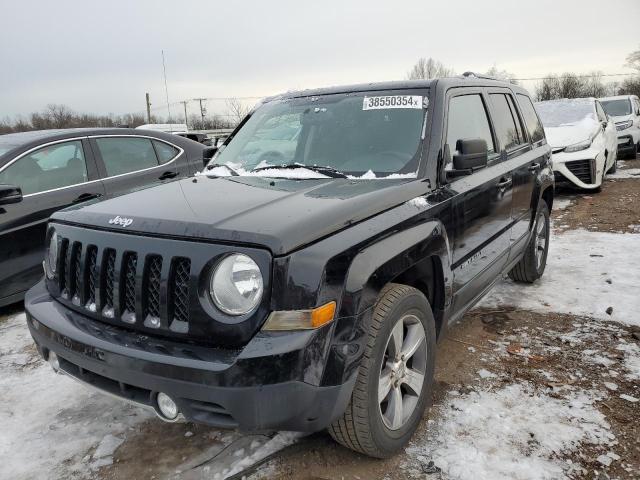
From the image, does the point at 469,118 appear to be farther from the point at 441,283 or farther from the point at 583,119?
the point at 583,119

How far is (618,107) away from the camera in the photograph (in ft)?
50.4

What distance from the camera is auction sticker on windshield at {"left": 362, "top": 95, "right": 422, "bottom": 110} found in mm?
Result: 3162

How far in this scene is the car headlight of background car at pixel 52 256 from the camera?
105 inches

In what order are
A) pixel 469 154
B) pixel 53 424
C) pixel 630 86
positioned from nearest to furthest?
pixel 469 154 → pixel 53 424 → pixel 630 86

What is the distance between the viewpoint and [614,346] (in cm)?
366

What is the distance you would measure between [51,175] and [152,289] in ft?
11.3

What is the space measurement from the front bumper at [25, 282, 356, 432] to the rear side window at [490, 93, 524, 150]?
267cm

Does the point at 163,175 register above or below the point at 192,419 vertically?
above

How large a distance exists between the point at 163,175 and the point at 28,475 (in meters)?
3.72

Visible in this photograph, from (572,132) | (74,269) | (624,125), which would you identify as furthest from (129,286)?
(624,125)

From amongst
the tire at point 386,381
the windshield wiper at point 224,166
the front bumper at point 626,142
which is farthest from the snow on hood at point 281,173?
the front bumper at point 626,142

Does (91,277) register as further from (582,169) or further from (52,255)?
(582,169)

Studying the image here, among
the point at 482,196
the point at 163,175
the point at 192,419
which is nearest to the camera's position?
the point at 192,419

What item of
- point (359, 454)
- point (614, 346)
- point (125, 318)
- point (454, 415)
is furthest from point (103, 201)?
point (614, 346)
